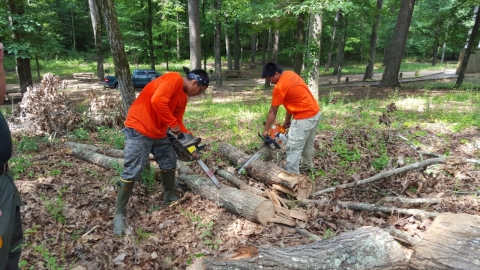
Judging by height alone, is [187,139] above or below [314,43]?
below

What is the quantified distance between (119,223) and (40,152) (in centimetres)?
375

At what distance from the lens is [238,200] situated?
3.80 m

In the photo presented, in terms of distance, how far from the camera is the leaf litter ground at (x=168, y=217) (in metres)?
3.11

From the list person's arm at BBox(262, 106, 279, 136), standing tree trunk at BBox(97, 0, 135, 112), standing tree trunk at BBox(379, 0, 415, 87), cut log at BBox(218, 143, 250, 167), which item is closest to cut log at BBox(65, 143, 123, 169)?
standing tree trunk at BBox(97, 0, 135, 112)

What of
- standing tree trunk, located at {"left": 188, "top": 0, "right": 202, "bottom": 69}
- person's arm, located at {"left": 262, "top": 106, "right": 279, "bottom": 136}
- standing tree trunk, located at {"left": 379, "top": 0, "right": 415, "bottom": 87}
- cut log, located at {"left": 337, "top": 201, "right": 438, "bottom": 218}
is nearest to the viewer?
cut log, located at {"left": 337, "top": 201, "right": 438, "bottom": 218}

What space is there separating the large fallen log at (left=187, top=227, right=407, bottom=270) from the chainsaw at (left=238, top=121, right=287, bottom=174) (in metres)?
2.38

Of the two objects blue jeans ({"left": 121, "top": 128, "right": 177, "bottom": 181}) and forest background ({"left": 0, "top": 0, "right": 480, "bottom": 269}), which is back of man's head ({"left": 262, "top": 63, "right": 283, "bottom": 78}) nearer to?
forest background ({"left": 0, "top": 0, "right": 480, "bottom": 269})

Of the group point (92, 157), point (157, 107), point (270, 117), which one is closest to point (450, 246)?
point (270, 117)

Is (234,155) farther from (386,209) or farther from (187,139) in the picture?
(386,209)

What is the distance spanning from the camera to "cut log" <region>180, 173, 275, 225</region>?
3605 mm

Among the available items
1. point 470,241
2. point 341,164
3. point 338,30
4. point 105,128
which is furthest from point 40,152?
point 338,30

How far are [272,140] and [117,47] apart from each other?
2864mm

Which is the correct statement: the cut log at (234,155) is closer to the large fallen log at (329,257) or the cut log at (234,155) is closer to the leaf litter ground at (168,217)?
the leaf litter ground at (168,217)

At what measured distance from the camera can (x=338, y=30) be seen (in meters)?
20.1
